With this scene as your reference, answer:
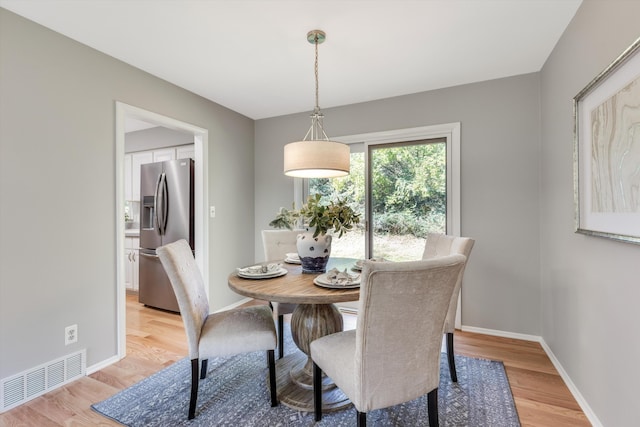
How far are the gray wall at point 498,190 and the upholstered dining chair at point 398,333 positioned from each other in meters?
1.78

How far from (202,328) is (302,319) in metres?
0.62

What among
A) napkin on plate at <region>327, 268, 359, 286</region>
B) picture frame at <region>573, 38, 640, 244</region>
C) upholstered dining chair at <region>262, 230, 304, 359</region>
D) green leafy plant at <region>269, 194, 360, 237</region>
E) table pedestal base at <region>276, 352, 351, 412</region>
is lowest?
table pedestal base at <region>276, 352, 351, 412</region>

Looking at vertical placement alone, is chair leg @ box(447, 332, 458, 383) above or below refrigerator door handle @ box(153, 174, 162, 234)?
below

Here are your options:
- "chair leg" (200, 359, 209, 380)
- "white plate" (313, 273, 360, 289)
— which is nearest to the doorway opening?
"chair leg" (200, 359, 209, 380)

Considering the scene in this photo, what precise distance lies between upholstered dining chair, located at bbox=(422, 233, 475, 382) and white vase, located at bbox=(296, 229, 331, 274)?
2.64 ft

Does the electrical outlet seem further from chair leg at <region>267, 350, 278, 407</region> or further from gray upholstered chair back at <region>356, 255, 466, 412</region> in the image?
gray upholstered chair back at <region>356, 255, 466, 412</region>

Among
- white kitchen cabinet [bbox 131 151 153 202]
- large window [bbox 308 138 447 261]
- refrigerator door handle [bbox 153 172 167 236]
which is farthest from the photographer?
white kitchen cabinet [bbox 131 151 153 202]

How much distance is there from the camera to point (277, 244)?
9.15 ft

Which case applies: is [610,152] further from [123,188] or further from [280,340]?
[123,188]

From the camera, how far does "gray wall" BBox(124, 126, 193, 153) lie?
4074 millimetres

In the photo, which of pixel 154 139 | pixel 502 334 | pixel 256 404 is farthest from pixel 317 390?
pixel 154 139

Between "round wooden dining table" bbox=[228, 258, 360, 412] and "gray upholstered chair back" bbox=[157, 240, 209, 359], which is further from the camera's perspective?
"gray upholstered chair back" bbox=[157, 240, 209, 359]

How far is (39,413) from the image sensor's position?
1761 mm

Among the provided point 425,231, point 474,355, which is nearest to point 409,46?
point 425,231
